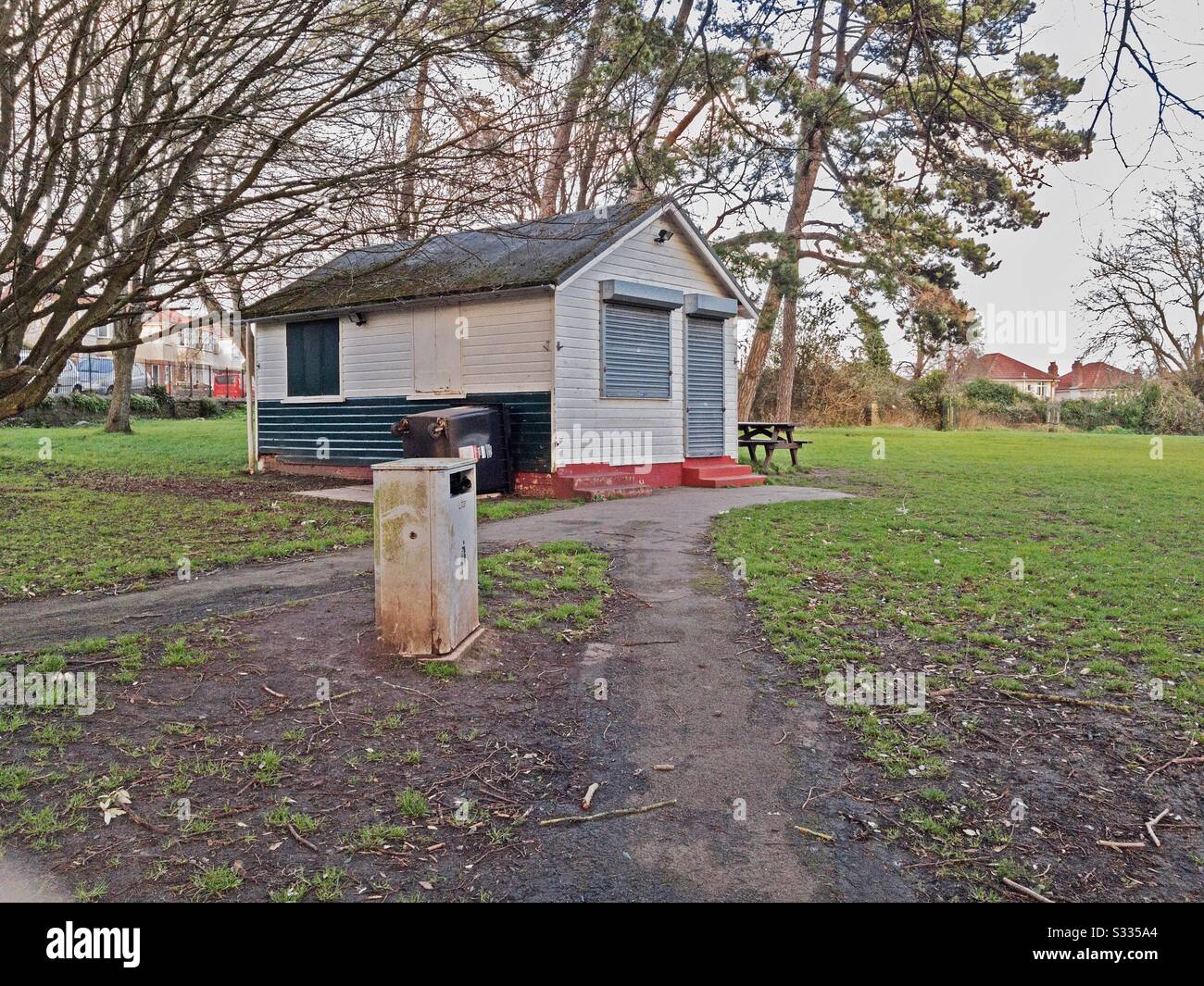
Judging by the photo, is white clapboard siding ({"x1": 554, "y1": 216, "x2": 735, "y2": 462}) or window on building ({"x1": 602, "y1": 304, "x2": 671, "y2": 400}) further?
window on building ({"x1": 602, "y1": 304, "x2": 671, "y2": 400})

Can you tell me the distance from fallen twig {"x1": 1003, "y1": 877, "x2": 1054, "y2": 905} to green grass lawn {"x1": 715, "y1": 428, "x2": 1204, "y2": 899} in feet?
0.19

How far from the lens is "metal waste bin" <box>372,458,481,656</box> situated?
4.88 meters

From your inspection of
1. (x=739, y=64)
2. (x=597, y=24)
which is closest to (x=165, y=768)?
(x=597, y=24)

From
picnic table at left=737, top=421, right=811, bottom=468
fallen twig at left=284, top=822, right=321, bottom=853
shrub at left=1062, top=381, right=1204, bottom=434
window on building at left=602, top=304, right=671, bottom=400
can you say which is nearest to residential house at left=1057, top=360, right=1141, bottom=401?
shrub at left=1062, top=381, right=1204, bottom=434

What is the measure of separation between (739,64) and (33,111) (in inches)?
189

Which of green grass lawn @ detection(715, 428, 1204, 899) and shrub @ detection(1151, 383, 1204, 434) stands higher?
shrub @ detection(1151, 383, 1204, 434)

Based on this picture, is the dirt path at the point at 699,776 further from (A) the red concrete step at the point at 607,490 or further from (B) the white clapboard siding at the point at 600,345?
(B) the white clapboard siding at the point at 600,345

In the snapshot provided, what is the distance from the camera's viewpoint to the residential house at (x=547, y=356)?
13.0m

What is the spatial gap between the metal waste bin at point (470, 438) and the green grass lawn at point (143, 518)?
722 mm

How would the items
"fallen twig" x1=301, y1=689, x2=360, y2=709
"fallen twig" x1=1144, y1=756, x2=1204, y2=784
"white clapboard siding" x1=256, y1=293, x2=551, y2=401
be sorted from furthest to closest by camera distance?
"white clapboard siding" x1=256, y1=293, x2=551, y2=401 < "fallen twig" x1=301, y1=689, x2=360, y2=709 < "fallen twig" x1=1144, y1=756, x2=1204, y2=784

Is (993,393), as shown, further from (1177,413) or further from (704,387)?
(704,387)

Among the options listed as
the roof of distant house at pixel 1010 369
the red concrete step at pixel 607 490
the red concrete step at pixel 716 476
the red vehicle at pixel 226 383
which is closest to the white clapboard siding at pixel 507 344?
the red concrete step at pixel 607 490

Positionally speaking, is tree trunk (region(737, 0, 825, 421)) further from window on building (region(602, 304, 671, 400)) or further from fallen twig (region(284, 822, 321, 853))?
fallen twig (region(284, 822, 321, 853))
